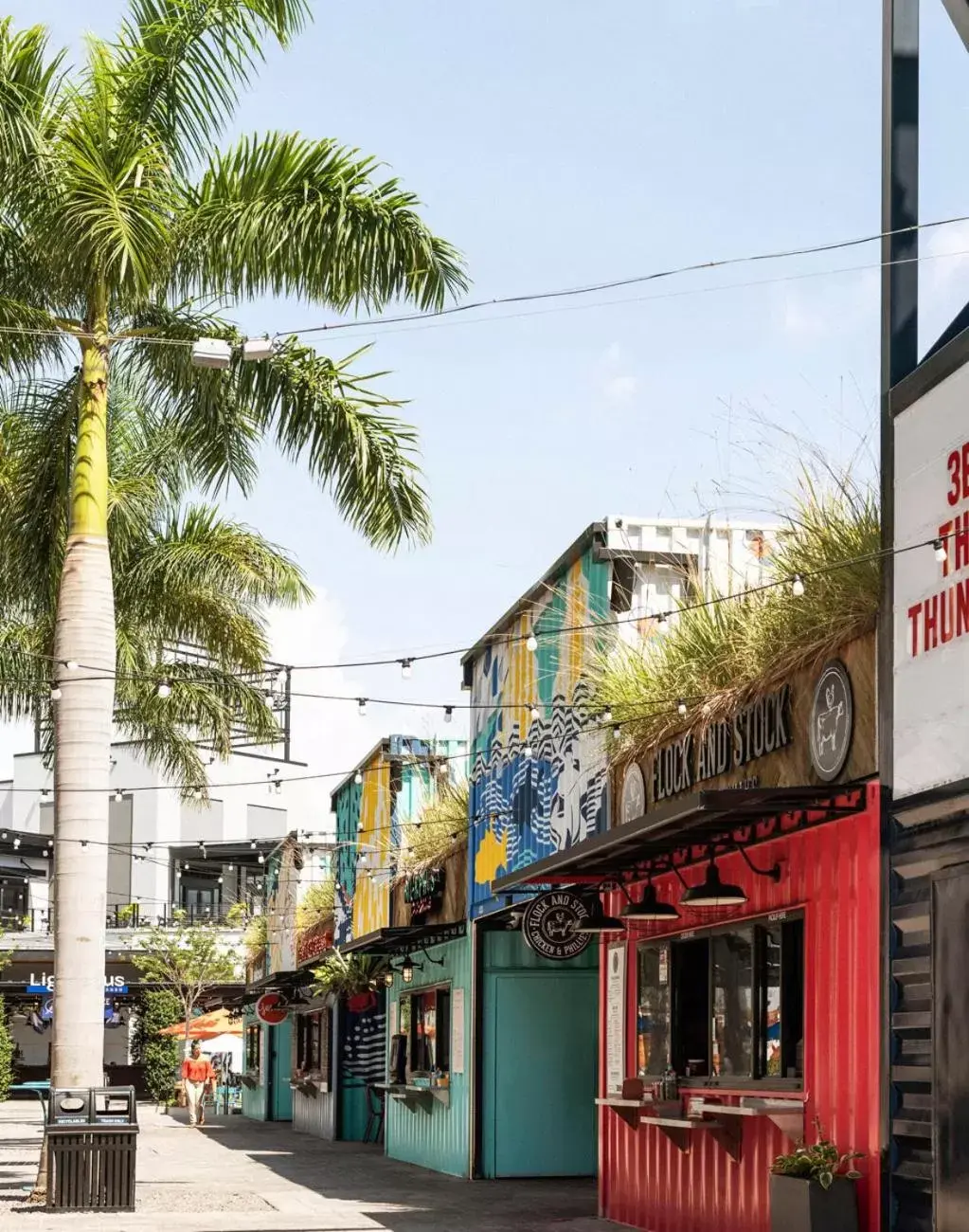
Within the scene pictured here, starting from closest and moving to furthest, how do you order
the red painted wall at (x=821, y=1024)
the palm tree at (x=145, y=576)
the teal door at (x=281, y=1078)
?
the red painted wall at (x=821, y=1024) < the palm tree at (x=145, y=576) < the teal door at (x=281, y=1078)

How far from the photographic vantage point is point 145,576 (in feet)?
70.5

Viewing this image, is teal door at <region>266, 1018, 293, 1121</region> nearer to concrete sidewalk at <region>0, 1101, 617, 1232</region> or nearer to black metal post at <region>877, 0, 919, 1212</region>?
concrete sidewalk at <region>0, 1101, 617, 1232</region>

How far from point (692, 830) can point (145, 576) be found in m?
11.9

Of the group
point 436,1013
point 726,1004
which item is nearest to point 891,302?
point 726,1004

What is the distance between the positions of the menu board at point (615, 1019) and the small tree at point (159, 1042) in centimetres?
2953

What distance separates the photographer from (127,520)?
21188 millimetres

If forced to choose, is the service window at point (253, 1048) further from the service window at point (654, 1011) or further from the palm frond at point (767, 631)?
the palm frond at point (767, 631)

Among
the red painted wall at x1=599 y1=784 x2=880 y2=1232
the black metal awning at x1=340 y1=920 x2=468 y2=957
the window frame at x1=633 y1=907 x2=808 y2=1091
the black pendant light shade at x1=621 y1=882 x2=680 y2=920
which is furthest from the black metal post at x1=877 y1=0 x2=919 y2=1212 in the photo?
the black metal awning at x1=340 y1=920 x2=468 y2=957

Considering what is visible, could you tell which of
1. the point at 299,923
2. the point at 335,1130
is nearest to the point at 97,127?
the point at 335,1130

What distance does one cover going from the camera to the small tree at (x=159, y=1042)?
42250 millimetres

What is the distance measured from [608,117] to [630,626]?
5443 mm

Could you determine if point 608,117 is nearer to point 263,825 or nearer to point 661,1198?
point 661,1198

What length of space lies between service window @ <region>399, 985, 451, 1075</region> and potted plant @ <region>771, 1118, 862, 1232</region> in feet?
34.9

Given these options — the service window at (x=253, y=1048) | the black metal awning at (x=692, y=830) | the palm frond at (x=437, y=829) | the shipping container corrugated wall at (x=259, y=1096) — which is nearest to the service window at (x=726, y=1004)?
A: the black metal awning at (x=692, y=830)
